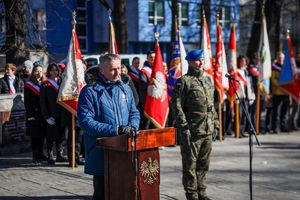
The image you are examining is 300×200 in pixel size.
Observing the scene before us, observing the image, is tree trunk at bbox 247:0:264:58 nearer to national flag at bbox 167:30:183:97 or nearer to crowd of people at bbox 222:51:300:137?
crowd of people at bbox 222:51:300:137

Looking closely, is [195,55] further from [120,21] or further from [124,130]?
[120,21]

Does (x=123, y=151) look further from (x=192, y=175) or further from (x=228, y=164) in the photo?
(x=228, y=164)

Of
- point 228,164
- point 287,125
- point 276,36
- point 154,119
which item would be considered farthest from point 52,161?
point 276,36

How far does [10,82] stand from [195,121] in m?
6.17

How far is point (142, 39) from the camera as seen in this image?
45312mm

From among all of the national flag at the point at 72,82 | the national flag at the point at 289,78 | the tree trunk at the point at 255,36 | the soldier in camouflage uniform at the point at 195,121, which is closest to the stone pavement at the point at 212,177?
the soldier in camouflage uniform at the point at 195,121

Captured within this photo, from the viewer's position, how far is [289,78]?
14.7m

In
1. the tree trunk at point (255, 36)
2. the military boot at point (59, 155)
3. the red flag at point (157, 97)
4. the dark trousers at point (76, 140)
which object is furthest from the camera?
the tree trunk at point (255, 36)

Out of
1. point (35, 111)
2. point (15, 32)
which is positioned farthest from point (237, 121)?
point (15, 32)

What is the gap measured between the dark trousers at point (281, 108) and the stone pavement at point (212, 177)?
2.63 meters

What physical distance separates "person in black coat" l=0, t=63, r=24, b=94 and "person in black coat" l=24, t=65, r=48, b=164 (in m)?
1.52

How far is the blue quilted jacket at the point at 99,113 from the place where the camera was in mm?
5406

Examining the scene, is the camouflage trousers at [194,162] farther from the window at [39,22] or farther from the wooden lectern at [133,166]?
the window at [39,22]

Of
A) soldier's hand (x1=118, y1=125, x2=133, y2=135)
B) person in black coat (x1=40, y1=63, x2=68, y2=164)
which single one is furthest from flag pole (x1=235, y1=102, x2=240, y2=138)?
soldier's hand (x1=118, y1=125, x2=133, y2=135)
